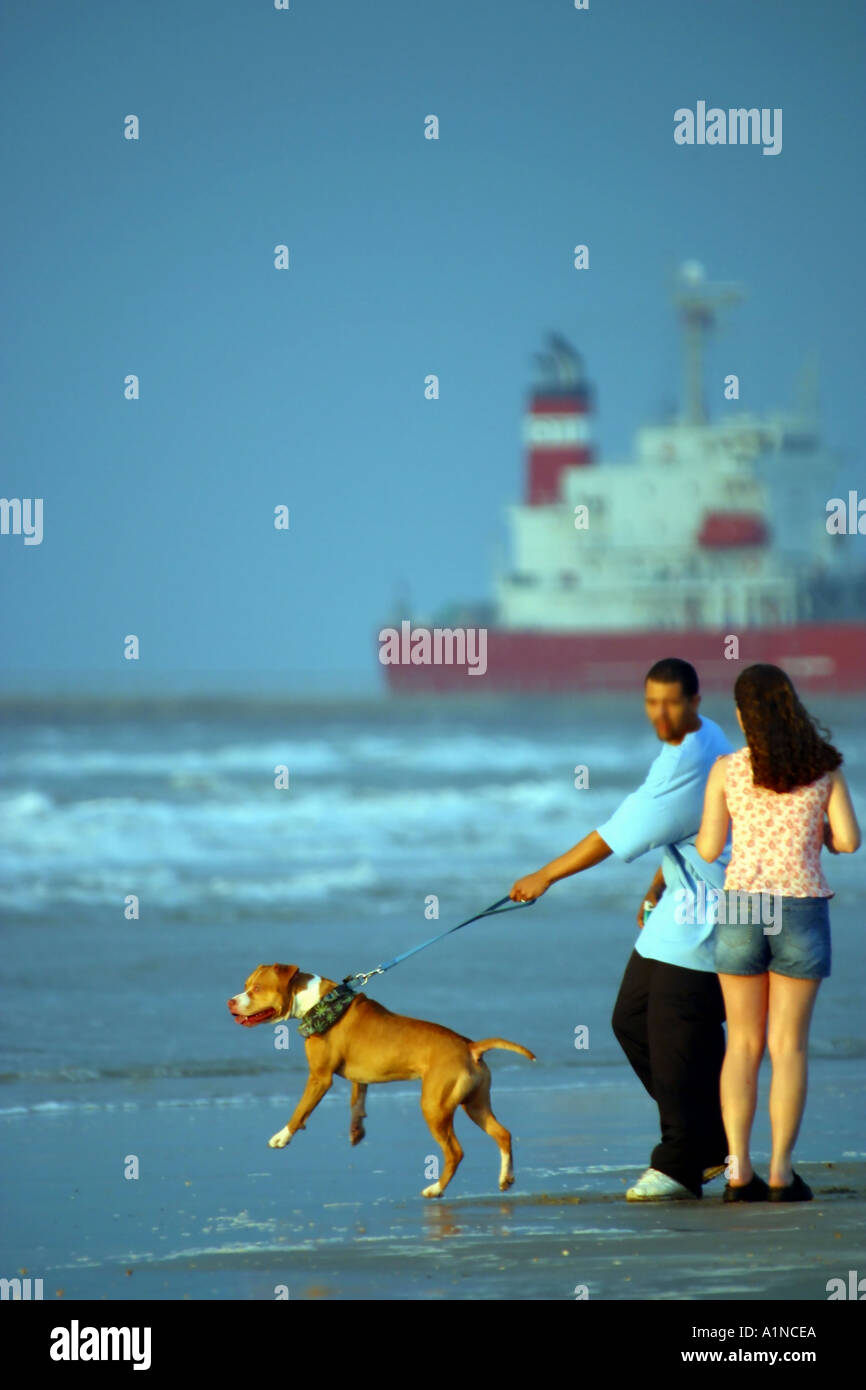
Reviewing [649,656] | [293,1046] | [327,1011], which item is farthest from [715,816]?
[649,656]

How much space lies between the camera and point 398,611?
8025 cm

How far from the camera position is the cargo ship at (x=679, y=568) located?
6219 centimetres

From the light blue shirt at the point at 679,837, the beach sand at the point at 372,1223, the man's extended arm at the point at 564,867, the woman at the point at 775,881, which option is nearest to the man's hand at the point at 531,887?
the man's extended arm at the point at 564,867

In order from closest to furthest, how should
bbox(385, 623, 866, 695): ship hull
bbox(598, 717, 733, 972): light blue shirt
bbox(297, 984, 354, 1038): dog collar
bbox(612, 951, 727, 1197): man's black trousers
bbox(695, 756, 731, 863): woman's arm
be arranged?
bbox(695, 756, 731, 863): woman's arm → bbox(598, 717, 733, 972): light blue shirt → bbox(612, 951, 727, 1197): man's black trousers → bbox(297, 984, 354, 1038): dog collar → bbox(385, 623, 866, 695): ship hull

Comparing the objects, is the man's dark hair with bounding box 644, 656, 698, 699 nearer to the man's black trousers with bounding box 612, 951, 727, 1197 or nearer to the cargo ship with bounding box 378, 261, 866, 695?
the man's black trousers with bounding box 612, 951, 727, 1197

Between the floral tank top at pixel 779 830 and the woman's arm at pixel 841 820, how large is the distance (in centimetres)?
2

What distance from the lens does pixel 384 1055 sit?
4.68 meters

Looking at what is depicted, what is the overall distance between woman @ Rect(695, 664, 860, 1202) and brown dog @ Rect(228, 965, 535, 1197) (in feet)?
1.91

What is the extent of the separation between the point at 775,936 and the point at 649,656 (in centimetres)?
5914

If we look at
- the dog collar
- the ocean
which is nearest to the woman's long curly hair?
the ocean

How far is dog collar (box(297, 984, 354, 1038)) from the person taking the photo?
472 centimetres

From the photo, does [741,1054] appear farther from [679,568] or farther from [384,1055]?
[679,568]

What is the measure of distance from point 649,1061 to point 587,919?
6.72 m
